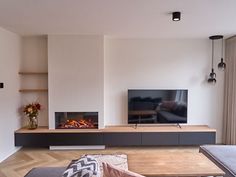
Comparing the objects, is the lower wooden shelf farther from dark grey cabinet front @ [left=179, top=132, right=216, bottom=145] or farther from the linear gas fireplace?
the linear gas fireplace

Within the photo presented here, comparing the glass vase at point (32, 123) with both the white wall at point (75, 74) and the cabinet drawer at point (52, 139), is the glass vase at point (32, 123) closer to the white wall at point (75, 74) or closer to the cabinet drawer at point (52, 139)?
the cabinet drawer at point (52, 139)

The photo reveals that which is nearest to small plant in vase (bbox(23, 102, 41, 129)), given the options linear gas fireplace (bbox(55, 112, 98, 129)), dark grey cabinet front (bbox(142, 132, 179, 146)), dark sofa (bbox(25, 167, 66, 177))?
linear gas fireplace (bbox(55, 112, 98, 129))

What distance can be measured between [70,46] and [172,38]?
2.09 meters

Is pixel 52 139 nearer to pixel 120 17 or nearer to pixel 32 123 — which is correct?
pixel 32 123

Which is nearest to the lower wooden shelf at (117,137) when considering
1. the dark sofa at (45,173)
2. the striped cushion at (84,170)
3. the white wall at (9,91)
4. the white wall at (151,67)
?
the white wall at (9,91)

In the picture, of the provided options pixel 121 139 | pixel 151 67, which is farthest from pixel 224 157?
pixel 151 67

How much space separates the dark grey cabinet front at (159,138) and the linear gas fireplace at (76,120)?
1.03 metres

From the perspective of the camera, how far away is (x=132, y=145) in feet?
15.6

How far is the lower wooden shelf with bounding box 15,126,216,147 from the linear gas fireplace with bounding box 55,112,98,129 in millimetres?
209

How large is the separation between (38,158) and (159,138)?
7.39ft

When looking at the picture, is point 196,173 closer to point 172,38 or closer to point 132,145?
point 132,145

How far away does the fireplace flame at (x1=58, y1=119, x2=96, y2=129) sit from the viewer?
4.84 metres

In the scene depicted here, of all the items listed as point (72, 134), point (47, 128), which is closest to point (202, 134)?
point (72, 134)

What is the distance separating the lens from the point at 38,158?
4223 mm
